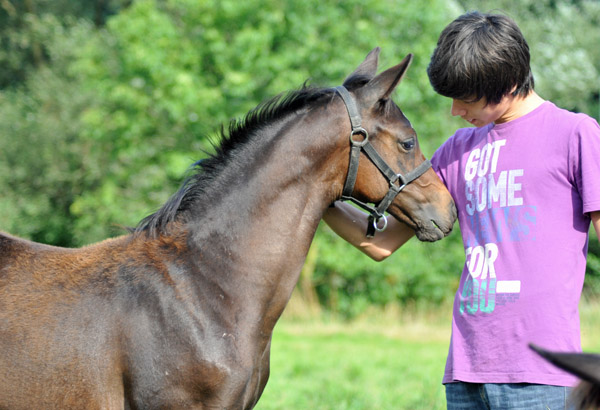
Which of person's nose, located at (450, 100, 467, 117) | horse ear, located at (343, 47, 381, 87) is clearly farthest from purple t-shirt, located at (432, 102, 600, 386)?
horse ear, located at (343, 47, 381, 87)

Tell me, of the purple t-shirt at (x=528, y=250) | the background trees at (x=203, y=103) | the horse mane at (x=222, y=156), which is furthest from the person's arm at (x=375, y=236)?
the background trees at (x=203, y=103)

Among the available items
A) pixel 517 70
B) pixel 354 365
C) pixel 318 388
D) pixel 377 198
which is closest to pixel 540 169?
pixel 517 70

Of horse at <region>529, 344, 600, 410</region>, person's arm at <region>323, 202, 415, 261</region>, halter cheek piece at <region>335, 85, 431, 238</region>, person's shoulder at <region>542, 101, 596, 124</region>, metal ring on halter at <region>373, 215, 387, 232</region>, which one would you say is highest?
person's shoulder at <region>542, 101, 596, 124</region>

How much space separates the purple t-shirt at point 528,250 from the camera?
2.71 meters

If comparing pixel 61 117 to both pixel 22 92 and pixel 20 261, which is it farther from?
pixel 20 261

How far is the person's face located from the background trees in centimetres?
1392

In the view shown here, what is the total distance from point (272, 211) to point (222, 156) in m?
0.44

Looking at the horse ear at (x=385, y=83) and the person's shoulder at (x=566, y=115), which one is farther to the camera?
the horse ear at (x=385, y=83)

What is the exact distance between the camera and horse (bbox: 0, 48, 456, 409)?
2.98m

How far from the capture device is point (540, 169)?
2793 mm

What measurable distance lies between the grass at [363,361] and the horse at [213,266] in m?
3.70

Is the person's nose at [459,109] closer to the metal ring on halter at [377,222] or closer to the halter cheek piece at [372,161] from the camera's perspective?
the halter cheek piece at [372,161]

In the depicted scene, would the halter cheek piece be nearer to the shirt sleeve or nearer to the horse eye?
the horse eye

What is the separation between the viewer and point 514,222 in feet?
9.32
